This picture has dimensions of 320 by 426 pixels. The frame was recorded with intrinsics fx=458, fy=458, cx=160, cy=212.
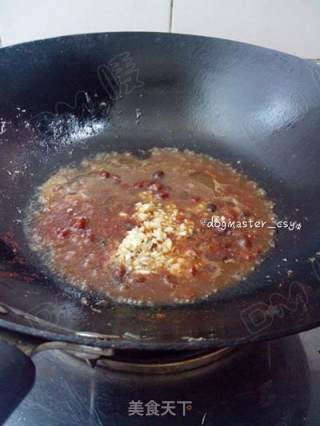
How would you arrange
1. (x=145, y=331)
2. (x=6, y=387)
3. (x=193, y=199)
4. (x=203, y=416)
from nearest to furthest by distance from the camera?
(x=6, y=387), (x=145, y=331), (x=203, y=416), (x=193, y=199)

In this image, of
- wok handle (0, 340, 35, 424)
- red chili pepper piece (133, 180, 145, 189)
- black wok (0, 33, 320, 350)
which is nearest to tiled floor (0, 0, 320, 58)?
black wok (0, 33, 320, 350)

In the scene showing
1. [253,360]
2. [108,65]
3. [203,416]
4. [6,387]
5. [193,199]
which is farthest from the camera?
[108,65]

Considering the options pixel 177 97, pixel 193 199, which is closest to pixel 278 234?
pixel 193 199

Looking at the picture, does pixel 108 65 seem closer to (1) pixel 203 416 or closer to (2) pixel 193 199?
(2) pixel 193 199

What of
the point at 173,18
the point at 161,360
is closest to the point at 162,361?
the point at 161,360

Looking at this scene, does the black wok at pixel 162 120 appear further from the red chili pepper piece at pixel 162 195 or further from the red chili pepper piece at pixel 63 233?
the red chili pepper piece at pixel 162 195

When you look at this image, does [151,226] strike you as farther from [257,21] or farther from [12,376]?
[257,21]

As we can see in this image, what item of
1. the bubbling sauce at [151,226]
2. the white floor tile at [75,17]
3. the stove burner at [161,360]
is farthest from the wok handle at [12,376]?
the white floor tile at [75,17]
